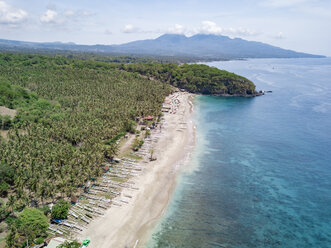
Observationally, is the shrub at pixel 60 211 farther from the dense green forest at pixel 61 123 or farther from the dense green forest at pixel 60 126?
the dense green forest at pixel 60 126

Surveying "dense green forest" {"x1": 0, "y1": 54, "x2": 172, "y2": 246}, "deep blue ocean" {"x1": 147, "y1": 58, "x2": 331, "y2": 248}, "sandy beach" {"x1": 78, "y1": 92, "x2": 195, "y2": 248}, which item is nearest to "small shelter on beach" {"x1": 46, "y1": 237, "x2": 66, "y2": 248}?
"sandy beach" {"x1": 78, "y1": 92, "x2": 195, "y2": 248}

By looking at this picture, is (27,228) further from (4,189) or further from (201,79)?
(201,79)

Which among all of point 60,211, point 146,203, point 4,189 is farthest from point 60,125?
point 146,203

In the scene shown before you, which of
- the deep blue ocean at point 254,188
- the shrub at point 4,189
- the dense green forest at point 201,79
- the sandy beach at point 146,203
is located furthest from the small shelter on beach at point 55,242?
the dense green forest at point 201,79

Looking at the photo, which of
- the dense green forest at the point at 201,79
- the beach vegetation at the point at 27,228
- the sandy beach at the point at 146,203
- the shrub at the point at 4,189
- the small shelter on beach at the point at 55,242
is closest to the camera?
the beach vegetation at the point at 27,228

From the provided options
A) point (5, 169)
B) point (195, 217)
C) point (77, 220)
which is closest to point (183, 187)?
point (195, 217)

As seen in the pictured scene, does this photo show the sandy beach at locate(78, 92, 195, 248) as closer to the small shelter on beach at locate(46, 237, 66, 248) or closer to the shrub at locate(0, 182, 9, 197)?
the small shelter on beach at locate(46, 237, 66, 248)
